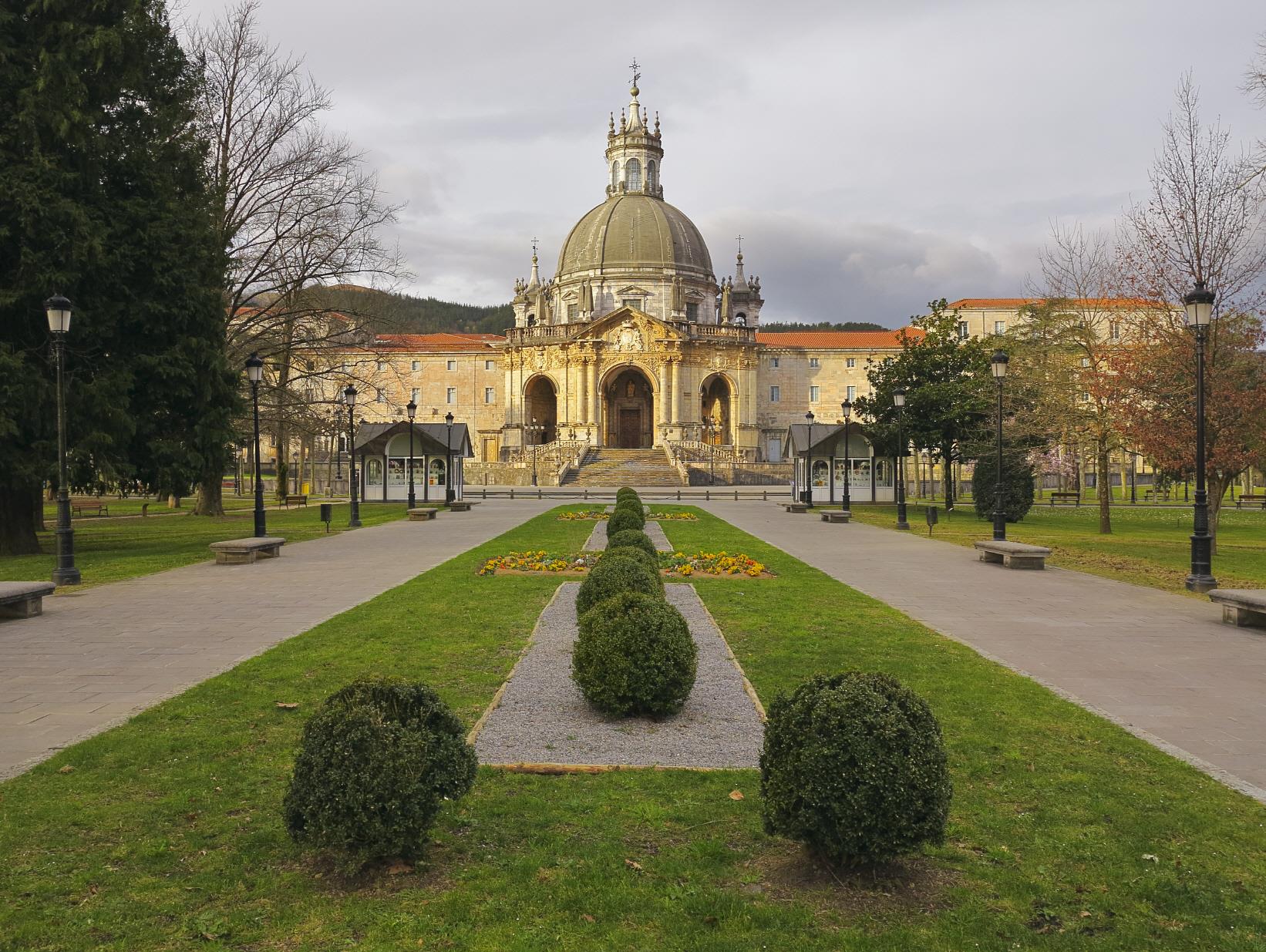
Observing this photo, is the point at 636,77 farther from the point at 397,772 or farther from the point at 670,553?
the point at 397,772

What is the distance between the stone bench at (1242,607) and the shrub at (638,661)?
26.5 feet

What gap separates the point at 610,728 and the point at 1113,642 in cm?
664

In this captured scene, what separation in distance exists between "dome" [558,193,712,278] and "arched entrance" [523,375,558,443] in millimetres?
11197

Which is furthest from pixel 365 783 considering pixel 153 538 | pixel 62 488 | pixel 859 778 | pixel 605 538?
pixel 153 538

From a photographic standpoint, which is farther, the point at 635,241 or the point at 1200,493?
the point at 635,241

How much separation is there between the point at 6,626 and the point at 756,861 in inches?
433

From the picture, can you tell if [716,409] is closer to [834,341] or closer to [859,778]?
[834,341]

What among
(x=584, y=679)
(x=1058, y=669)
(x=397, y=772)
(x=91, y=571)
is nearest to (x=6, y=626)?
(x=91, y=571)

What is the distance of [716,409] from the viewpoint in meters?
90.9

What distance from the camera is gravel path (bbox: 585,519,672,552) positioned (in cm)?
2166

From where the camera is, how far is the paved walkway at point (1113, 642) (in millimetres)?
7320

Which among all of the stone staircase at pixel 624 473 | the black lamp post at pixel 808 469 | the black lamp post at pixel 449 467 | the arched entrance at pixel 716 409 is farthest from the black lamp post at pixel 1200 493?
the arched entrance at pixel 716 409

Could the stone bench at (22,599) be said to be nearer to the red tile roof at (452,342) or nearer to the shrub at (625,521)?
the shrub at (625,521)

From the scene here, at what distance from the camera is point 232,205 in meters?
32.2
